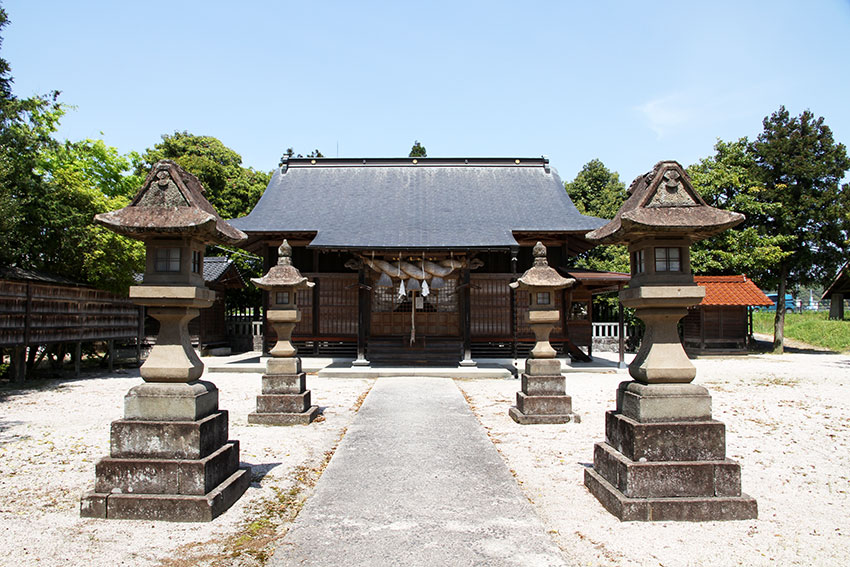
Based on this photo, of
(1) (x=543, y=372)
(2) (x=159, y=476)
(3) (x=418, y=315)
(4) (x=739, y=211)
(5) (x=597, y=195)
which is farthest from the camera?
(5) (x=597, y=195)

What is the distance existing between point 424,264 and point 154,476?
35.4 feet

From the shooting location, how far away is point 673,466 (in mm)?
4242

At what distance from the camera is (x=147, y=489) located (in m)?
4.27

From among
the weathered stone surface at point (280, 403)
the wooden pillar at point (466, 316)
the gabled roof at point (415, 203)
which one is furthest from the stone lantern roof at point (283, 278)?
the wooden pillar at point (466, 316)

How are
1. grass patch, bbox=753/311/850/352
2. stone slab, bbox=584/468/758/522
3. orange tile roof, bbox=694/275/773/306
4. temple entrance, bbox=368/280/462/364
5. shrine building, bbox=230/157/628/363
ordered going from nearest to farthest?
stone slab, bbox=584/468/758/522 → shrine building, bbox=230/157/628/363 → temple entrance, bbox=368/280/462/364 → orange tile roof, bbox=694/275/773/306 → grass patch, bbox=753/311/850/352

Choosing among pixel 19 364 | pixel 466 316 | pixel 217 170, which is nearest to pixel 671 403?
pixel 466 316

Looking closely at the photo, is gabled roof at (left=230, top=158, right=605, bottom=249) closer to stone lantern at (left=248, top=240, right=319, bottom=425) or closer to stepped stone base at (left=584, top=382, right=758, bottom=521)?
stone lantern at (left=248, top=240, right=319, bottom=425)

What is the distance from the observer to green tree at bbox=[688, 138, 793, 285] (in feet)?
70.4

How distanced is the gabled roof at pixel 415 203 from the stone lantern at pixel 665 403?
9.54 meters

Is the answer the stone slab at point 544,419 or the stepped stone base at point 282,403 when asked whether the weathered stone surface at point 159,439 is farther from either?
the stone slab at point 544,419

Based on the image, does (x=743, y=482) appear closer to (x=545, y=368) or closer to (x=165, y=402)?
(x=545, y=368)

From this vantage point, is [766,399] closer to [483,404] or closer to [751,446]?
[751,446]

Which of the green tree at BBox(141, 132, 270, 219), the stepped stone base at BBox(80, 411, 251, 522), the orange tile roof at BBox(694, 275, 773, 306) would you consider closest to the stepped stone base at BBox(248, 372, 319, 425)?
the stepped stone base at BBox(80, 411, 251, 522)

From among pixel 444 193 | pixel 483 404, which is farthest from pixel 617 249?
pixel 483 404
